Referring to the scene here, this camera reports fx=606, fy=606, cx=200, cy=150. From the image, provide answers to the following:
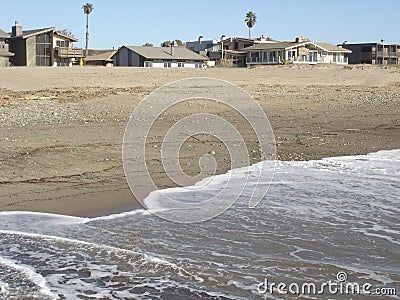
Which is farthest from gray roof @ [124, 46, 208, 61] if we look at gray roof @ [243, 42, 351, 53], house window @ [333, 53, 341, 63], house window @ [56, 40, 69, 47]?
house window @ [333, 53, 341, 63]

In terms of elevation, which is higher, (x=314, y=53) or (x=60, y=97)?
(x=314, y=53)

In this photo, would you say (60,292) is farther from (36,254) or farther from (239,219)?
(239,219)

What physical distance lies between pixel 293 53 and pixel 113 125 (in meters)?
55.5

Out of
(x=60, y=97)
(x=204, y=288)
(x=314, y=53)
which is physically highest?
(x=314, y=53)

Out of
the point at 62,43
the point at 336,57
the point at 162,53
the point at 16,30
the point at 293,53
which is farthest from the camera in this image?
the point at 336,57

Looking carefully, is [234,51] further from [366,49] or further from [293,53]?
[366,49]

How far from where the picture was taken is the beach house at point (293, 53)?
221ft

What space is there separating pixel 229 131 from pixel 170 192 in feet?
18.9

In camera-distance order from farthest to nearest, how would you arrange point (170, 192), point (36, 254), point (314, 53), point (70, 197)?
1. point (314, 53)
2. point (170, 192)
3. point (70, 197)
4. point (36, 254)

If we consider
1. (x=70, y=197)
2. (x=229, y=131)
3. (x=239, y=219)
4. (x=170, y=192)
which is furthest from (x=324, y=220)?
(x=229, y=131)

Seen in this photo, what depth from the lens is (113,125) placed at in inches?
576

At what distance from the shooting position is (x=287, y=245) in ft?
21.4

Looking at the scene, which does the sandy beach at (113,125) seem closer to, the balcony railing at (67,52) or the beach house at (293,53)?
the balcony railing at (67,52)

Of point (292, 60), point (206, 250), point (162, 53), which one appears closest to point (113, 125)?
point (206, 250)
